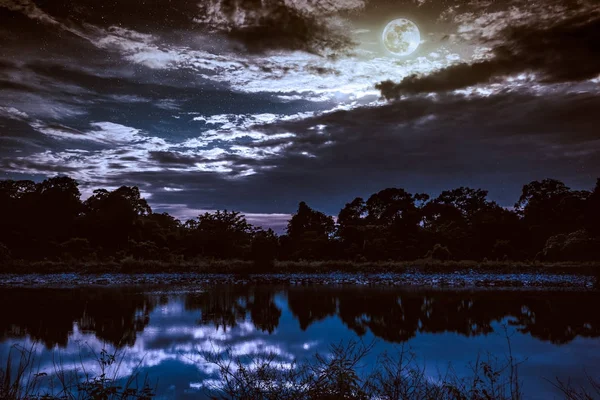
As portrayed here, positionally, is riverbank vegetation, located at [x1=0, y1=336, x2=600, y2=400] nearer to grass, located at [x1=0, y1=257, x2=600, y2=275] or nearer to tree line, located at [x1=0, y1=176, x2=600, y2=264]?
grass, located at [x1=0, y1=257, x2=600, y2=275]

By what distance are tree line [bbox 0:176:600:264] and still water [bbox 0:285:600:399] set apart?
2365 cm


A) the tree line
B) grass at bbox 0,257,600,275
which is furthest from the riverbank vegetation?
the tree line

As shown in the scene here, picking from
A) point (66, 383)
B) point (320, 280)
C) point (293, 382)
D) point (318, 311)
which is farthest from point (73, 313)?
point (320, 280)

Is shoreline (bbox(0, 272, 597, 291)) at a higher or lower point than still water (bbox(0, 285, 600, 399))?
higher

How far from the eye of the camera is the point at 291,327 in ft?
58.5

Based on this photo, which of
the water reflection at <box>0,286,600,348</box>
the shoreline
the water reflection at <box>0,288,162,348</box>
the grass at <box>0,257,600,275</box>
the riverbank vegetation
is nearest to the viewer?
the riverbank vegetation

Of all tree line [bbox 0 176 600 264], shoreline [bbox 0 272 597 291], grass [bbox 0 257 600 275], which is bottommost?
shoreline [bbox 0 272 597 291]

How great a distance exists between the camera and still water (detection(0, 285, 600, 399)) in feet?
39.7

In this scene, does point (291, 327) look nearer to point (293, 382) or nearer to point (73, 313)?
point (293, 382)

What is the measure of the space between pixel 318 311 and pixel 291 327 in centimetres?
405

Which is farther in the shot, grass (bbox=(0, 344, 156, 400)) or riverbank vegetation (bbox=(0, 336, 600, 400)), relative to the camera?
grass (bbox=(0, 344, 156, 400))

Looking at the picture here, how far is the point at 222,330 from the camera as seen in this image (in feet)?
54.2

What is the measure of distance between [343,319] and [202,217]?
46.7m

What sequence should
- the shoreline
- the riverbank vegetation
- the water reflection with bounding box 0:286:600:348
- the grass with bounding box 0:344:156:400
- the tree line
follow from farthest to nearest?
the tree line, the shoreline, the water reflection with bounding box 0:286:600:348, the grass with bounding box 0:344:156:400, the riverbank vegetation
